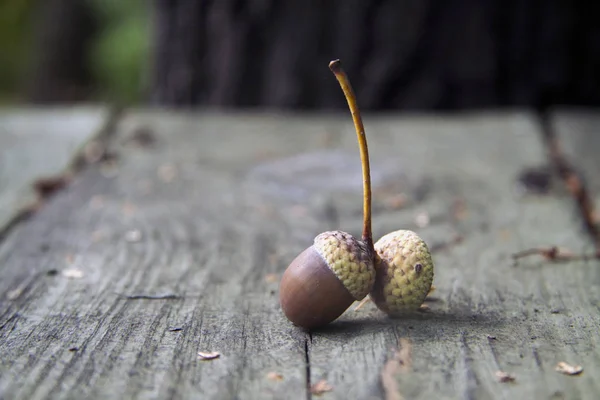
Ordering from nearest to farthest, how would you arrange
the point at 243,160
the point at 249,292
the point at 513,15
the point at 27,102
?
the point at 249,292 → the point at 243,160 → the point at 513,15 → the point at 27,102

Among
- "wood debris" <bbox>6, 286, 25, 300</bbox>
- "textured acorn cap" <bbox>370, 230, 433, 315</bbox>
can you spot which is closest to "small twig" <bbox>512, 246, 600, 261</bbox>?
"textured acorn cap" <bbox>370, 230, 433, 315</bbox>

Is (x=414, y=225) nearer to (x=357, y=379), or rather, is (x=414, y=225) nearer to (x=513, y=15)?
(x=357, y=379)

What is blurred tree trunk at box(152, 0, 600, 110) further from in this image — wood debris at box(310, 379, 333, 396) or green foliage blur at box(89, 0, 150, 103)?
green foliage blur at box(89, 0, 150, 103)

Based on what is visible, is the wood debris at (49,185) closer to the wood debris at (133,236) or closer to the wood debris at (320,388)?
the wood debris at (133,236)

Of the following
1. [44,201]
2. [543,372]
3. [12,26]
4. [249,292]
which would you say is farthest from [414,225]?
[12,26]

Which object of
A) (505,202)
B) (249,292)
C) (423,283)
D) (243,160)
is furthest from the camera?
(243,160)

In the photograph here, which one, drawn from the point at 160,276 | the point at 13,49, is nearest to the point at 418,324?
the point at 160,276

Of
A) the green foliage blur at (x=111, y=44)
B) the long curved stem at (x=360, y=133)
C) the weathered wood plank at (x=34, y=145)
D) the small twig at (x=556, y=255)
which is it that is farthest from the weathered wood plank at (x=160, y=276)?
the green foliage blur at (x=111, y=44)
